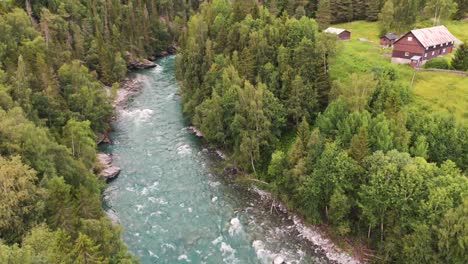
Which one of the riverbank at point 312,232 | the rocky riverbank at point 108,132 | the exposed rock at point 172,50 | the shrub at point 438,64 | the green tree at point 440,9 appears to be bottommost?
the riverbank at point 312,232

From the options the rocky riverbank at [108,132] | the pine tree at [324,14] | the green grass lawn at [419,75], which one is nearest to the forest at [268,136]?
the pine tree at [324,14]

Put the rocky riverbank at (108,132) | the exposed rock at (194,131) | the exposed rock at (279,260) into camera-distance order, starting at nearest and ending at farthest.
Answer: the exposed rock at (279,260)
the rocky riverbank at (108,132)
the exposed rock at (194,131)

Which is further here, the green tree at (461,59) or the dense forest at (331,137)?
the green tree at (461,59)

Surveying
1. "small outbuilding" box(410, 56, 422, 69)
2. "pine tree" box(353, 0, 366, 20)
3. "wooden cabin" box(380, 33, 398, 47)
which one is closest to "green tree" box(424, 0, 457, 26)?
"wooden cabin" box(380, 33, 398, 47)

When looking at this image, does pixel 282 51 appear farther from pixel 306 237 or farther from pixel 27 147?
pixel 27 147

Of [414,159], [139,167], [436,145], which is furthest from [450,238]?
[139,167]

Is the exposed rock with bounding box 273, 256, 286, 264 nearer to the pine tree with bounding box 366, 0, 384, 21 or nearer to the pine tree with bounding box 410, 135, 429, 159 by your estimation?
the pine tree with bounding box 410, 135, 429, 159

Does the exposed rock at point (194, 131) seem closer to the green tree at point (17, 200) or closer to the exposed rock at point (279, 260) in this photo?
the exposed rock at point (279, 260)
